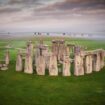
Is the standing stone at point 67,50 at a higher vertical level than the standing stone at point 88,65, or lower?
higher

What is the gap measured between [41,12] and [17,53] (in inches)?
26.4

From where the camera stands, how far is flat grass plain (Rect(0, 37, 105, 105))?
129 inches

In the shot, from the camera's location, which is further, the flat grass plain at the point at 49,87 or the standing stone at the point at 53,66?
the standing stone at the point at 53,66

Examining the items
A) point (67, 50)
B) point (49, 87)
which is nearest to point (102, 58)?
point (67, 50)

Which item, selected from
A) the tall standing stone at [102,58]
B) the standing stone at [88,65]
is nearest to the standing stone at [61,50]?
the standing stone at [88,65]

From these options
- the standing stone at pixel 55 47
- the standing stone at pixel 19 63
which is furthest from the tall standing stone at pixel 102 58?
the standing stone at pixel 19 63

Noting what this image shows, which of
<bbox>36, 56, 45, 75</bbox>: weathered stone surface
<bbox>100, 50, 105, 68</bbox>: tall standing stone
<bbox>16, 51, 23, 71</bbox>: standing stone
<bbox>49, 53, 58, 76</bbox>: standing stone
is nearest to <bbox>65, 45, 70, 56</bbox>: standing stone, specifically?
<bbox>49, 53, 58, 76</bbox>: standing stone

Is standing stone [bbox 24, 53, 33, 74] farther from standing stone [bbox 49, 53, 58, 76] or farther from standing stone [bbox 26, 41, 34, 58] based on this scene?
standing stone [bbox 49, 53, 58, 76]

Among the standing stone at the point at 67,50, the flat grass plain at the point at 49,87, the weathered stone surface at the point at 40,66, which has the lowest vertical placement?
the flat grass plain at the point at 49,87

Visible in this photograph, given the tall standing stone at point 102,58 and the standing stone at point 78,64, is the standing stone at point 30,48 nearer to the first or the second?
the standing stone at point 78,64

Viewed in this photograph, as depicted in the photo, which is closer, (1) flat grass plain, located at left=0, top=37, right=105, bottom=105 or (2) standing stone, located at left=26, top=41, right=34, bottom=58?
(1) flat grass plain, located at left=0, top=37, right=105, bottom=105

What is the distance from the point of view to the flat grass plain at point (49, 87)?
10.7 ft

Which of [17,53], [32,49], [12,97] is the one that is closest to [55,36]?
[32,49]

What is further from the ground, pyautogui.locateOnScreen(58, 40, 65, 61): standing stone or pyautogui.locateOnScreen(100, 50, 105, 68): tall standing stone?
pyautogui.locateOnScreen(58, 40, 65, 61): standing stone
